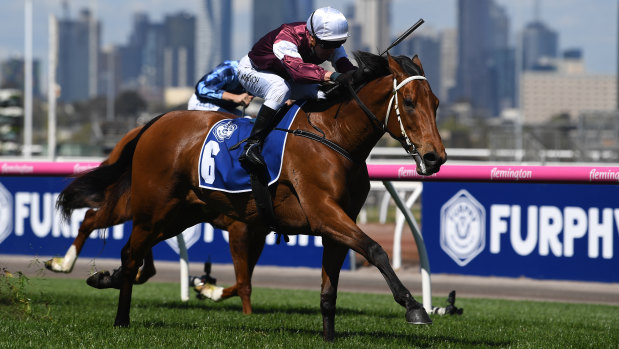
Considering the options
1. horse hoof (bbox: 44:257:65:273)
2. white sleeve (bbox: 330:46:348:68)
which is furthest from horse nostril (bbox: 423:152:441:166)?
horse hoof (bbox: 44:257:65:273)

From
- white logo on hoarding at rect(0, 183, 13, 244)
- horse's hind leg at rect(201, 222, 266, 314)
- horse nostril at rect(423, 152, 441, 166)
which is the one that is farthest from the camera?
white logo on hoarding at rect(0, 183, 13, 244)

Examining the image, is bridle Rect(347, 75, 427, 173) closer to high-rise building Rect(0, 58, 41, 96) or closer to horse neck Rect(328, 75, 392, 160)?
horse neck Rect(328, 75, 392, 160)

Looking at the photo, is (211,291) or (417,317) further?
(211,291)

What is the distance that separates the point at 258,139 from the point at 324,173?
1.91 feet

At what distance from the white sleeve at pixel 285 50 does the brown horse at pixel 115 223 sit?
1.80 m

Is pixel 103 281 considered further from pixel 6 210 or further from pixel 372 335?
pixel 6 210

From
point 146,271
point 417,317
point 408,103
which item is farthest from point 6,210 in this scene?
point 417,317

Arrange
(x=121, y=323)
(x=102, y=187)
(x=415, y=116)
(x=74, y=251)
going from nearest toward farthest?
1. (x=415, y=116)
2. (x=121, y=323)
3. (x=102, y=187)
4. (x=74, y=251)

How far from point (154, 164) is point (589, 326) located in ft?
11.5

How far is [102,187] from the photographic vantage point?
7379 millimetres

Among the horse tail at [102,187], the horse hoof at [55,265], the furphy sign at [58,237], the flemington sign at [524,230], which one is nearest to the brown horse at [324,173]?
the horse tail at [102,187]

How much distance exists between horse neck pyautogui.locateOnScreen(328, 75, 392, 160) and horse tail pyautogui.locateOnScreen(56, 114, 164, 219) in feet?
6.48

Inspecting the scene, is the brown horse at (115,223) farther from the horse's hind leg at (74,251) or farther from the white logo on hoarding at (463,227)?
the white logo on hoarding at (463,227)

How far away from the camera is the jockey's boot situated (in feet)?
20.4
